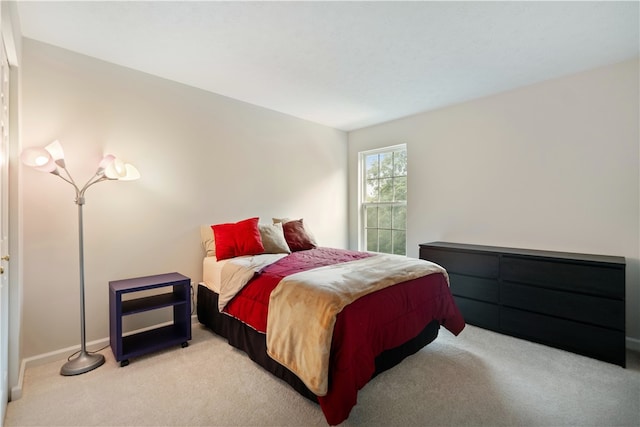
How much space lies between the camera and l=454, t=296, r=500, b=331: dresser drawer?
2.90 metres

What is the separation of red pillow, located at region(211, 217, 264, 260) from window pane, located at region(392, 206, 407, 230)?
83.5 inches

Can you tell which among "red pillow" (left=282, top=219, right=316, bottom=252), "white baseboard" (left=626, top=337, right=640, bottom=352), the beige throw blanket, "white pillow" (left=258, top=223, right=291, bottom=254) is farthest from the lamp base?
"white baseboard" (left=626, top=337, right=640, bottom=352)

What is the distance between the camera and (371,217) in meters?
4.71

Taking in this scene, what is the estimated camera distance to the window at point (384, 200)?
4293 millimetres

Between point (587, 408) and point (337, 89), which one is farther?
point (337, 89)

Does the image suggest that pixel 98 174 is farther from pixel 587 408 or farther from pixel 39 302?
pixel 587 408

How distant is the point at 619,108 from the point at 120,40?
4142mm

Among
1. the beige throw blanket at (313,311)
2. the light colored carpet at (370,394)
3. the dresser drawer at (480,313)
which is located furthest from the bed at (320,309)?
the dresser drawer at (480,313)

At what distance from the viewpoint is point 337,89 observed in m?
3.19

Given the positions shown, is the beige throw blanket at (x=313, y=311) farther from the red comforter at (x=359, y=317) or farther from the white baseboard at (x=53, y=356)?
the white baseboard at (x=53, y=356)

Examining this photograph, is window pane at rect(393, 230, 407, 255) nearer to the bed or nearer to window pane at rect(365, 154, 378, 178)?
window pane at rect(365, 154, 378, 178)

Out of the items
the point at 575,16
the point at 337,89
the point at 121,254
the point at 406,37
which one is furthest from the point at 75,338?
the point at 575,16

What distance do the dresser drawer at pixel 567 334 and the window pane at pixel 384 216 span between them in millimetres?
1941

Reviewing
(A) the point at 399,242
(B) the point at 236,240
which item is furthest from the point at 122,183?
(A) the point at 399,242
